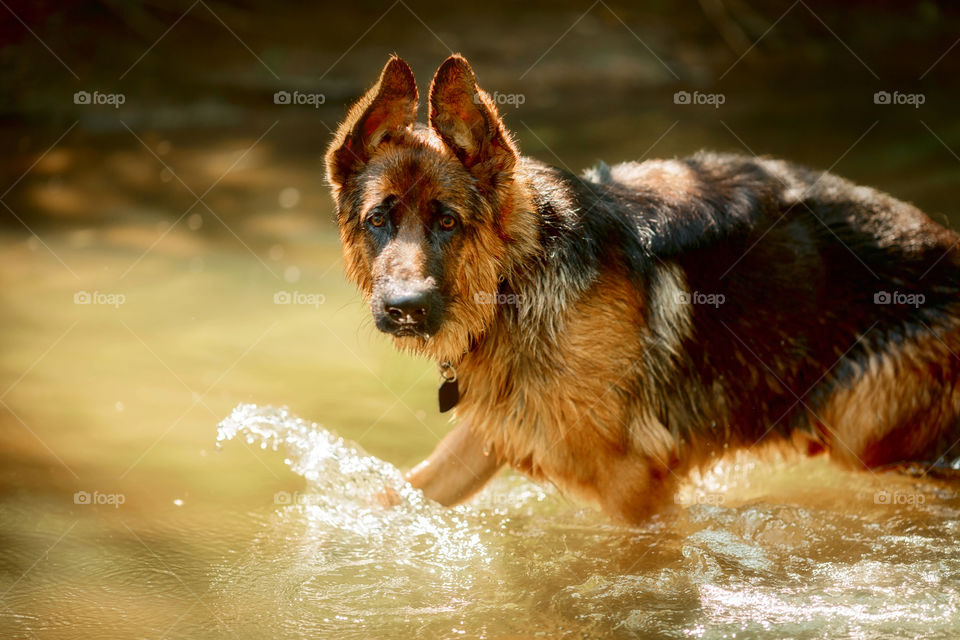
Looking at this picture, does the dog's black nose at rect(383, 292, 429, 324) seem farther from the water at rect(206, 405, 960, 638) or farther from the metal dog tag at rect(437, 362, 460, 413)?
the water at rect(206, 405, 960, 638)

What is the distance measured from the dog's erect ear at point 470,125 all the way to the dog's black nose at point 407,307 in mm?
582

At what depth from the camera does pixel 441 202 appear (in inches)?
152

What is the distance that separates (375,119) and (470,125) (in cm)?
40

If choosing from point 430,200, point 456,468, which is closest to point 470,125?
point 430,200

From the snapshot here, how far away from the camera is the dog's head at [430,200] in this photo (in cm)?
381

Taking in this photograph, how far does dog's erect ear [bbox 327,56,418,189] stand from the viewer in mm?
3922

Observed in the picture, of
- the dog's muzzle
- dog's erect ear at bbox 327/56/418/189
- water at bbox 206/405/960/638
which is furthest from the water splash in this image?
dog's erect ear at bbox 327/56/418/189

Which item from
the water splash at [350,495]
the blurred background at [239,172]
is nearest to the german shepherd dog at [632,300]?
the water splash at [350,495]

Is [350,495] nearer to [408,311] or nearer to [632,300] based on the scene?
[408,311]

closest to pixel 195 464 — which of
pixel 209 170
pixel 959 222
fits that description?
pixel 209 170

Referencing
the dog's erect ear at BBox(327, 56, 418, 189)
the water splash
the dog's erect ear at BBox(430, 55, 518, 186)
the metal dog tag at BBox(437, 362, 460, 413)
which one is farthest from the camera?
the water splash

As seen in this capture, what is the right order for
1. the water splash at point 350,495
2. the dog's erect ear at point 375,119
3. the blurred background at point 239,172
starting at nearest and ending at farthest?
the dog's erect ear at point 375,119 → the water splash at point 350,495 → the blurred background at point 239,172

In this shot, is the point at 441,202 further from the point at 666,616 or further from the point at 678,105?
the point at 678,105

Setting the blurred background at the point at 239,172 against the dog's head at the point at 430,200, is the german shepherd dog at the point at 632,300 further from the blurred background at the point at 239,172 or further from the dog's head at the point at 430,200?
the blurred background at the point at 239,172
